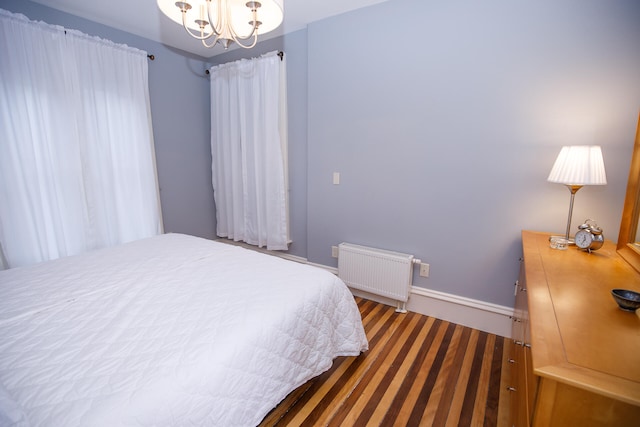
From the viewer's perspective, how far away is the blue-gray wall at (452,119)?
1.73m

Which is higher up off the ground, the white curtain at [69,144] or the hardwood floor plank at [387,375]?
the white curtain at [69,144]

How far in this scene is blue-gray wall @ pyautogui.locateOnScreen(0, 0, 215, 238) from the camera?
308 centimetres

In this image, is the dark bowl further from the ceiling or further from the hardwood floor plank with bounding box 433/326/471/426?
the ceiling

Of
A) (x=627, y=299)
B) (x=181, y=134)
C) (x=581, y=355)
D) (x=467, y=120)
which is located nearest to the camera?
(x=581, y=355)

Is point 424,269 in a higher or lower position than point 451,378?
higher

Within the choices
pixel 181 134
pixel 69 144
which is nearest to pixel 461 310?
pixel 181 134

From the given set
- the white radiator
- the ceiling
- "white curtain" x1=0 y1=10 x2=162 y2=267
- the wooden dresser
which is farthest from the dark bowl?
"white curtain" x1=0 y1=10 x2=162 y2=267

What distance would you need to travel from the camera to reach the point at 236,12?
1591 mm

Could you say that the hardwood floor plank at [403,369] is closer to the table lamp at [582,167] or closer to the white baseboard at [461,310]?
the white baseboard at [461,310]

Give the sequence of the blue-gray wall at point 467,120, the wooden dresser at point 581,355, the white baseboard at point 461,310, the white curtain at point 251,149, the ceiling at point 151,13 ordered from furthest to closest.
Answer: the white curtain at point 251,149 → the ceiling at point 151,13 → the white baseboard at point 461,310 → the blue-gray wall at point 467,120 → the wooden dresser at point 581,355

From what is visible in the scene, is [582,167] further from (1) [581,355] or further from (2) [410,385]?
(2) [410,385]

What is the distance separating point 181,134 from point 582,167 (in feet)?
12.0

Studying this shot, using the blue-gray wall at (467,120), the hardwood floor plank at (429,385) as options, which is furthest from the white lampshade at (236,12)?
the hardwood floor plank at (429,385)

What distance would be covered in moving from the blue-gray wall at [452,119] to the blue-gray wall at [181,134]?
4 centimetres
